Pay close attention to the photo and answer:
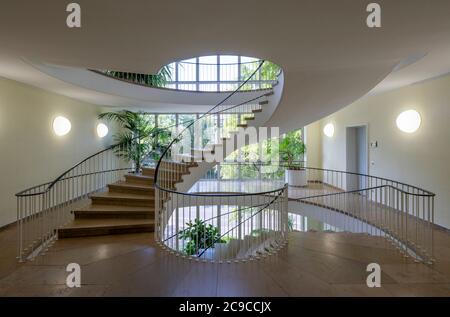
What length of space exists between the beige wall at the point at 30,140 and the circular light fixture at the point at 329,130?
8336 millimetres

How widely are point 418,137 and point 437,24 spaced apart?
3.84 metres

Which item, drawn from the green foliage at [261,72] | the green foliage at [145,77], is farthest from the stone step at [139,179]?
the green foliage at [261,72]

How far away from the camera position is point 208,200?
342 inches

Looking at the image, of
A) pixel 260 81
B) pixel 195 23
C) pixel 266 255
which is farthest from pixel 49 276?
pixel 260 81

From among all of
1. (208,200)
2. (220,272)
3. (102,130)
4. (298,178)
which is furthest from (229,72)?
(220,272)

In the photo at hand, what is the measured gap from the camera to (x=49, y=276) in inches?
137

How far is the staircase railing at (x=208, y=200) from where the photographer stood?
4680 millimetres

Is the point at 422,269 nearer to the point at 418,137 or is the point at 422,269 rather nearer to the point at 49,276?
the point at 418,137

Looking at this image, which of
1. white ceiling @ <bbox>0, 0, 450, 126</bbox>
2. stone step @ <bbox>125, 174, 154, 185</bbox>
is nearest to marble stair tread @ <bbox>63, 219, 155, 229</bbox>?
stone step @ <bbox>125, 174, 154, 185</bbox>

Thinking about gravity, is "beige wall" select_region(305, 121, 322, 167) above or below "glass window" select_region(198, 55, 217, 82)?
below

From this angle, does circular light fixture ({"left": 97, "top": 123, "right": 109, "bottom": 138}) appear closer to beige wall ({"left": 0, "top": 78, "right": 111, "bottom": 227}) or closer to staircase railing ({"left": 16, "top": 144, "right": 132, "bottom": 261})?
staircase railing ({"left": 16, "top": 144, "right": 132, "bottom": 261})

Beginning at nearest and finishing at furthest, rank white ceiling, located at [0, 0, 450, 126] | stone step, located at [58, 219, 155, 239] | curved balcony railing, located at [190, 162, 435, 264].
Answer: white ceiling, located at [0, 0, 450, 126] → curved balcony railing, located at [190, 162, 435, 264] → stone step, located at [58, 219, 155, 239]

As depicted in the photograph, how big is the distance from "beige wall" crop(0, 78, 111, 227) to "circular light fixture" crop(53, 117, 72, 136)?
120mm

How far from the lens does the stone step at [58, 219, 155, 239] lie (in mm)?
4820
